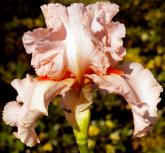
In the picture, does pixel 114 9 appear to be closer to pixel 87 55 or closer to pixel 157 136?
pixel 87 55

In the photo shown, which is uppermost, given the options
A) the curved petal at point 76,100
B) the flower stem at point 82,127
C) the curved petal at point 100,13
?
the curved petal at point 100,13

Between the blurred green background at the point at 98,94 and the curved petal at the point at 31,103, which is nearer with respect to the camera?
the curved petal at the point at 31,103

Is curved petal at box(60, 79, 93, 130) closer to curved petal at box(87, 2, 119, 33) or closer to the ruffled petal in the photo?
the ruffled petal

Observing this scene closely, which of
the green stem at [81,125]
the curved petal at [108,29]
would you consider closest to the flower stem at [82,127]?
the green stem at [81,125]

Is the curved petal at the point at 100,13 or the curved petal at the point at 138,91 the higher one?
the curved petal at the point at 100,13

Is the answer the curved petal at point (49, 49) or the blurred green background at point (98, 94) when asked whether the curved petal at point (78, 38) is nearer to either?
the curved petal at point (49, 49)

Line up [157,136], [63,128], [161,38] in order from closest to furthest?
[63,128], [157,136], [161,38]

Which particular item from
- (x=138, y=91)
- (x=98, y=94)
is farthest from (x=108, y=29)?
(x=98, y=94)

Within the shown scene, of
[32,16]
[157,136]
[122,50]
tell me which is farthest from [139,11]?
[122,50]
